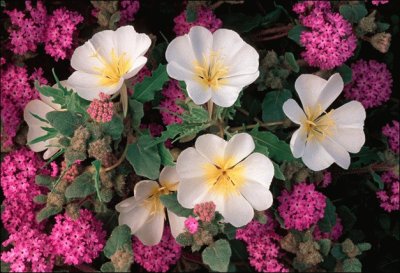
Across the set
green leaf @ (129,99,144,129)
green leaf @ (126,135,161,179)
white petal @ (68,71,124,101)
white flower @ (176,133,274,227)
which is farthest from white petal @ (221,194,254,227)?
white petal @ (68,71,124,101)

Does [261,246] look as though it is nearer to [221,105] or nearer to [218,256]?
[218,256]

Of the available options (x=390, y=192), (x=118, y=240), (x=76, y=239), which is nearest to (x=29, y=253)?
(x=76, y=239)

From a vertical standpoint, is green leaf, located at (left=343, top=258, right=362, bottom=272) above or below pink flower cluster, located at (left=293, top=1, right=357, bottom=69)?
below

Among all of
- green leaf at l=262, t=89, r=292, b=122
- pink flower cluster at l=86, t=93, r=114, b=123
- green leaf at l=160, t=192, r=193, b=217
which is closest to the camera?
pink flower cluster at l=86, t=93, r=114, b=123

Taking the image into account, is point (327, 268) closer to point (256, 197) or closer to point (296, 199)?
point (296, 199)

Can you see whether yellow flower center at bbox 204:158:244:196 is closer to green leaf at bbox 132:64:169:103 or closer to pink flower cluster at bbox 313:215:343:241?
green leaf at bbox 132:64:169:103

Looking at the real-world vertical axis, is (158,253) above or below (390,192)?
above

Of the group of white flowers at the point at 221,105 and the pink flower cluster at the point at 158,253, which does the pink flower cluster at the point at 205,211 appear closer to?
the group of white flowers at the point at 221,105
